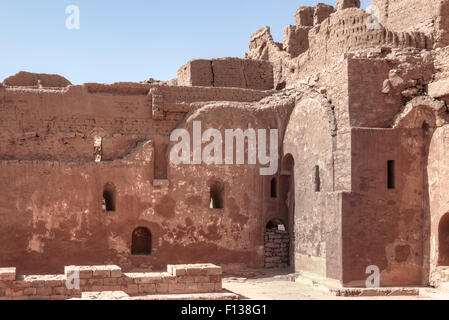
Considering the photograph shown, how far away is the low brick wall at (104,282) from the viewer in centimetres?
1195

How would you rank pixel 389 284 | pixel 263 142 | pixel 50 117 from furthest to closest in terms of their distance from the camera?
pixel 263 142 → pixel 50 117 → pixel 389 284

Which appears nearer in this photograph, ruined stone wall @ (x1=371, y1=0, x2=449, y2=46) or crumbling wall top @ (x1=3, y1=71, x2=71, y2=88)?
ruined stone wall @ (x1=371, y1=0, x2=449, y2=46)

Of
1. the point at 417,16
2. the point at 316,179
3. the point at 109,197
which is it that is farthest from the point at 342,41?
the point at 109,197

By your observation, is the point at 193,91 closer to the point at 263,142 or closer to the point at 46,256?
the point at 263,142

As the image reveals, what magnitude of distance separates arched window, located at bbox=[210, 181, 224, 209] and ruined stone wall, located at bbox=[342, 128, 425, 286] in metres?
4.57

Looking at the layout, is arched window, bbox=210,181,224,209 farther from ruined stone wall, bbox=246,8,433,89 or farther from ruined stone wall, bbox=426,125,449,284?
ruined stone wall, bbox=426,125,449,284

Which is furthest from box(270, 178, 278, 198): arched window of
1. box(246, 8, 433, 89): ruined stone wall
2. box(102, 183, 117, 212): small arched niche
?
box(102, 183, 117, 212): small arched niche

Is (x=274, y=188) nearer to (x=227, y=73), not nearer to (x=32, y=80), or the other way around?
(x=227, y=73)

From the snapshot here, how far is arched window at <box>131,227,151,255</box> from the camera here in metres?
17.6

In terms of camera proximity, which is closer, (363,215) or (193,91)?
(363,215)

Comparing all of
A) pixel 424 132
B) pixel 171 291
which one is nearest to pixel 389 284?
pixel 424 132

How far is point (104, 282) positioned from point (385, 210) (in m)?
6.39

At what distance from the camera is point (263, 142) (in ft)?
58.1

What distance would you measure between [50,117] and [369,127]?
8.33m
